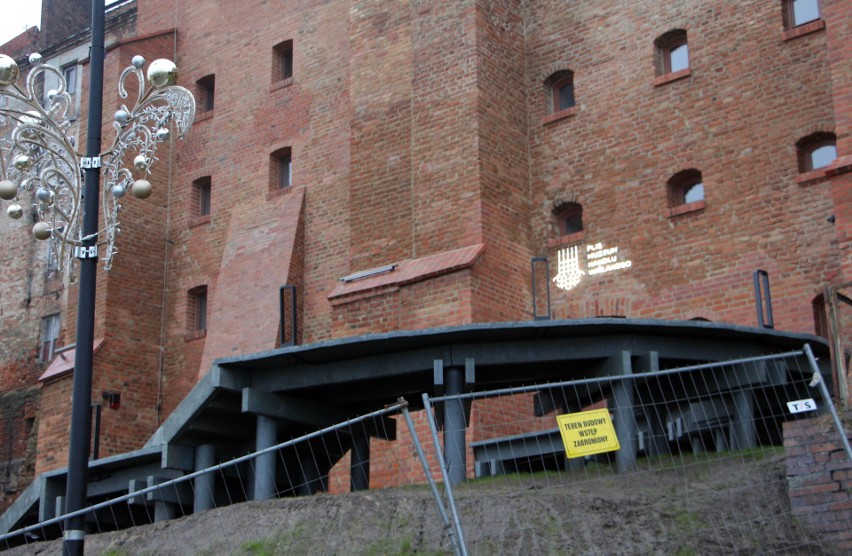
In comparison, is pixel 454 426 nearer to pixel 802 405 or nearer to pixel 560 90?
pixel 802 405

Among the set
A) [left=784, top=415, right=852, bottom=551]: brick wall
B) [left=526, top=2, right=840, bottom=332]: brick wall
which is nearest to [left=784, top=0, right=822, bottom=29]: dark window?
[left=526, top=2, right=840, bottom=332]: brick wall

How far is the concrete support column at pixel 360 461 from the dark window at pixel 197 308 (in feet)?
36.2

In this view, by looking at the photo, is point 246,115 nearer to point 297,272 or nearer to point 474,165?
point 297,272

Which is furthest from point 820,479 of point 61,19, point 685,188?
point 61,19

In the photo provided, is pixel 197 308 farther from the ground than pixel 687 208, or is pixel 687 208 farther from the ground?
pixel 687 208

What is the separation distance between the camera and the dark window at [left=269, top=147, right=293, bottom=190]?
2803cm

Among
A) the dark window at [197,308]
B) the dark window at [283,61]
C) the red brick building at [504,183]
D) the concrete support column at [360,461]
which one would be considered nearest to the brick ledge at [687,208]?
the red brick building at [504,183]

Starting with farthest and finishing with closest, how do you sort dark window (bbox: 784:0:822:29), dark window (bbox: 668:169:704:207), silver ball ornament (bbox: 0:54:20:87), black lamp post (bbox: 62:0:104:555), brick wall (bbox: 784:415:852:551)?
dark window (bbox: 668:169:704:207)
dark window (bbox: 784:0:822:29)
silver ball ornament (bbox: 0:54:20:87)
black lamp post (bbox: 62:0:104:555)
brick wall (bbox: 784:415:852:551)

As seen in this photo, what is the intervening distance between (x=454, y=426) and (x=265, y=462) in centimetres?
239

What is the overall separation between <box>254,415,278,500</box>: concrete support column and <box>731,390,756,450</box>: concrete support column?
536 cm

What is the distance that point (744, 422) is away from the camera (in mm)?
13984

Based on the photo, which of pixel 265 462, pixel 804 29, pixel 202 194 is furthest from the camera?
pixel 202 194

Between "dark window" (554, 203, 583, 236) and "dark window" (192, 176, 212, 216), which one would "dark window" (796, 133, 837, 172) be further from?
"dark window" (192, 176, 212, 216)

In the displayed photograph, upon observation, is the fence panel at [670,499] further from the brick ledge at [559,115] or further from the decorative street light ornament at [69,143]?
the brick ledge at [559,115]
